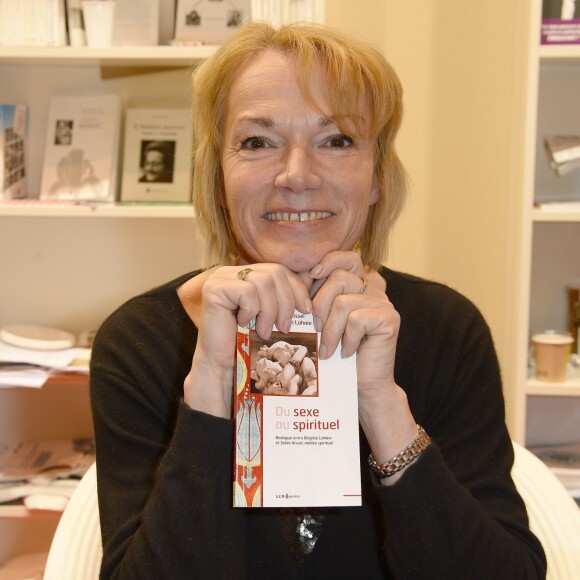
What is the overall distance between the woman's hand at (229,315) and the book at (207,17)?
1.25 metres

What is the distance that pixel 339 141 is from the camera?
124 cm

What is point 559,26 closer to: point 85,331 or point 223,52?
point 223,52

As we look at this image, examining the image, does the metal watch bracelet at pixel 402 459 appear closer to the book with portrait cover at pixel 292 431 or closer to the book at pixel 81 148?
the book with portrait cover at pixel 292 431

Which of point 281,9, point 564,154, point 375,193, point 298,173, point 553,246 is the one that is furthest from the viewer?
point 553,246

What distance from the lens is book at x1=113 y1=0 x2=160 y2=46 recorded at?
2.14 m

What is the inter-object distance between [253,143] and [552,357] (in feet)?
3.67

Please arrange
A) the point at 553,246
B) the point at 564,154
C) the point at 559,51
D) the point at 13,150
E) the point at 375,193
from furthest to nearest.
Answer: the point at 553,246, the point at 13,150, the point at 564,154, the point at 559,51, the point at 375,193

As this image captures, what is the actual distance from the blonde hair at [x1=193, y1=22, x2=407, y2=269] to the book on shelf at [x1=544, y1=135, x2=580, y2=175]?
0.86m

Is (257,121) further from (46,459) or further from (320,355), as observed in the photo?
(46,459)

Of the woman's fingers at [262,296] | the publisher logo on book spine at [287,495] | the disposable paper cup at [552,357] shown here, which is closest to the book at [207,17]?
the disposable paper cup at [552,357]

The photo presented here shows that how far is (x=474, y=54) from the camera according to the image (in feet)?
7.79

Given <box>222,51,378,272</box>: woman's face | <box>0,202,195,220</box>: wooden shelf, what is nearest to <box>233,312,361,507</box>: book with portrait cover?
<box>222,51,378,272</box>: woman's face

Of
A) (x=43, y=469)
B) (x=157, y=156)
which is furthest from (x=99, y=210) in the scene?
(x=43, y=469)

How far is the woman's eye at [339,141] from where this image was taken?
123 cm
